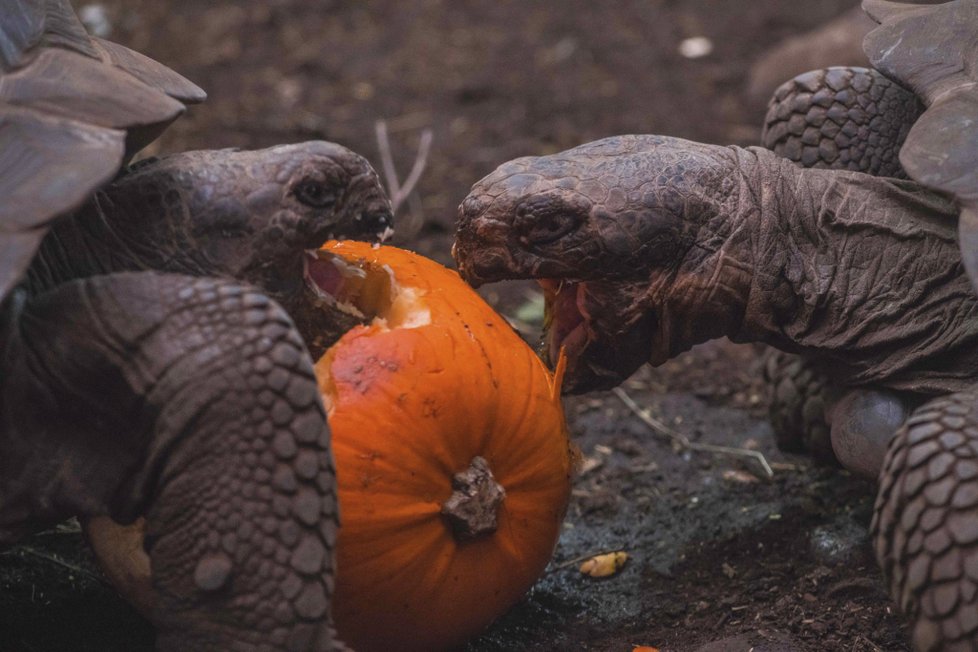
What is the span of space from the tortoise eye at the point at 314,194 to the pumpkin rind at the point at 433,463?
326 mm

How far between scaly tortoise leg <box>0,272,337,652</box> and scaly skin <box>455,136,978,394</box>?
41.6 inches

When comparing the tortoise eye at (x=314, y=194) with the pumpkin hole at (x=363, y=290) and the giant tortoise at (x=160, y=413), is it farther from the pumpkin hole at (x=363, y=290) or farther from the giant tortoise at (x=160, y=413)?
the giant tortoise at (x=160, y=413)

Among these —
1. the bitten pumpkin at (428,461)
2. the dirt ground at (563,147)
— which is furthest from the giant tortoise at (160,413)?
the dirt ground at (563,147)

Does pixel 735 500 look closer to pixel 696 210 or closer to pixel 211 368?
pixel 696 210

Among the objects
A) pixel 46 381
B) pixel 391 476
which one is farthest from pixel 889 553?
pixel 46 381

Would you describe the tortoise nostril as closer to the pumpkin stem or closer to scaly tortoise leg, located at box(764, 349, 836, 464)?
the pumpkin stem

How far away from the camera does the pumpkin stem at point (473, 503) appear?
2912 mm

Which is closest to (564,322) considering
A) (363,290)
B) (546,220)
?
(546,220)

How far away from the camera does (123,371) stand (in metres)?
2.41

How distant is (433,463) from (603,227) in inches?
33.2

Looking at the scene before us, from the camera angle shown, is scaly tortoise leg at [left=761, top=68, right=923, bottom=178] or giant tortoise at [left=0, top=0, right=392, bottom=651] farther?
scaly tortoise leg at [left=761, top=68, right=923, bottom=178]

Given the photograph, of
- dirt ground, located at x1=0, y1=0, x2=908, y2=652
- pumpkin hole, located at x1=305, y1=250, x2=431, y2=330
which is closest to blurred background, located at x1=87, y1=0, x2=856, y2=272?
dirt ground, located at x1=0, y1=0, x2=908, y2=652

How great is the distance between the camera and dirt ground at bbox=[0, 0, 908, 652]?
330cm

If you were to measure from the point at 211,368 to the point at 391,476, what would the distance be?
0.63m
